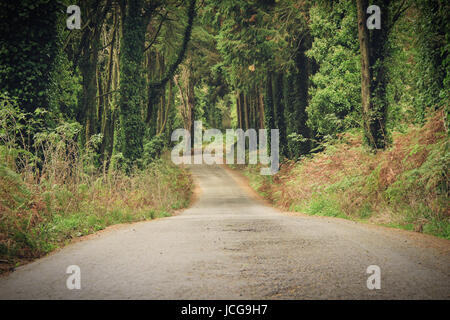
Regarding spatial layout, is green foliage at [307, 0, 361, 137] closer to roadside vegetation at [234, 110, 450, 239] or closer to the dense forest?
the dense forest

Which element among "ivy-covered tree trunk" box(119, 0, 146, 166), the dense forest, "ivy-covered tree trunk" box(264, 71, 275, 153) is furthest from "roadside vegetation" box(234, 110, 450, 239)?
"ivy-covered tree trunk" box(264, 71, 275, 153)

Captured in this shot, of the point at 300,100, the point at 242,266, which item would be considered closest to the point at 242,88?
the point at 300,100

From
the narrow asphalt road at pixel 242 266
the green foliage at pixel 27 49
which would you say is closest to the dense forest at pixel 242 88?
the green foliage at pixel 27 49

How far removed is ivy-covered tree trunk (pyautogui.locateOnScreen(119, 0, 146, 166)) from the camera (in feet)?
64.5

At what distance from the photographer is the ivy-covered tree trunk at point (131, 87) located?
19.7 meters

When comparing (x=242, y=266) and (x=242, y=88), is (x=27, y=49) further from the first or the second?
(x=242, y=88)

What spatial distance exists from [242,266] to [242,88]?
22.1 m

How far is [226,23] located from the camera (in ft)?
79.1

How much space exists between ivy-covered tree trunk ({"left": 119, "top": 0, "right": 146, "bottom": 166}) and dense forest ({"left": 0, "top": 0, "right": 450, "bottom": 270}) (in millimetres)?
63

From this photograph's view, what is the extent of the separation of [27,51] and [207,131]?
189 feet

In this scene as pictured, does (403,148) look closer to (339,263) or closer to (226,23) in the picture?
(339,263)

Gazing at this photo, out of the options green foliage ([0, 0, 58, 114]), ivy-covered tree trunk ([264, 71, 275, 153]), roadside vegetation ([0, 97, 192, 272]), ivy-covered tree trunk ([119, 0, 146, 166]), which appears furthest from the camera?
ivy-covered tree trunk ([264, 71, 275, 153])

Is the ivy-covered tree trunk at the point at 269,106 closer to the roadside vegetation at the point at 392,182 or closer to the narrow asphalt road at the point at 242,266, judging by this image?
the roadside vegetation at the point at 392,182
